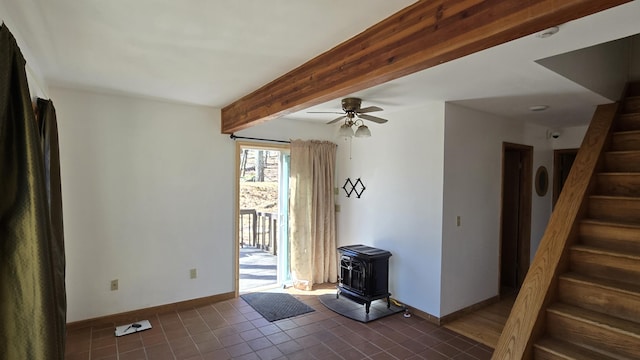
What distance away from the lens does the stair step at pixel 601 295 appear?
186 cm

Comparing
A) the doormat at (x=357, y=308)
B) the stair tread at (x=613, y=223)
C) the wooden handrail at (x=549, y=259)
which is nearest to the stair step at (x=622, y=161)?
the wooden handrail at (x=549, y=259)

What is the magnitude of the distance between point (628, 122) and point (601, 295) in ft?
6.48

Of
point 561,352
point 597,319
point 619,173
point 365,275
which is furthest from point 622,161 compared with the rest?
point 365,275

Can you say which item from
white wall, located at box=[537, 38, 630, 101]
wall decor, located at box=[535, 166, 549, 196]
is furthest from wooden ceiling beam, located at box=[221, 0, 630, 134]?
wall decor, located at box=[535, 166, 549, 196]

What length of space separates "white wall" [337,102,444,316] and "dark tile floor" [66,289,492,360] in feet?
1.60

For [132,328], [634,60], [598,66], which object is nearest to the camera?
[598,66]

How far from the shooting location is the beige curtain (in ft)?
14.9

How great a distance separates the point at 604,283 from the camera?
1.99m

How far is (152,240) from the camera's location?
3617 millimetres

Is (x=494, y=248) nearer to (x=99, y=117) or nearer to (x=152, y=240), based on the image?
(x=152, y=240)

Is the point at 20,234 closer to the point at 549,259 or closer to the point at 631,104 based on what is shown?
the point at 549,259

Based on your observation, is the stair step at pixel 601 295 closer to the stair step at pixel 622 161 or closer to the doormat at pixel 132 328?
the stair step at pixel 622 161

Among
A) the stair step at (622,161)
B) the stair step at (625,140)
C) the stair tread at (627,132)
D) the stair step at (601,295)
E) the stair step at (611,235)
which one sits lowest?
the stair step at (601,295)

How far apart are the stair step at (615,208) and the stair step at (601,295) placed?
1.92 feet
